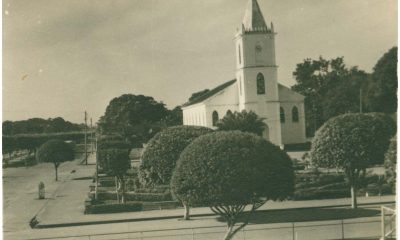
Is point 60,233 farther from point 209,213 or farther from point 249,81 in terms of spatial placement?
point 249,81

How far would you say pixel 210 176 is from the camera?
16.0 metres

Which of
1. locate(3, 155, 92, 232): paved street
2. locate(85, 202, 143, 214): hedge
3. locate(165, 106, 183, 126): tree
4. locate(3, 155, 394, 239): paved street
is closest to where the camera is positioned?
locate(3, 155, 394, 239): paved street

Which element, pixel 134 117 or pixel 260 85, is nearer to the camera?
pixel 260 85

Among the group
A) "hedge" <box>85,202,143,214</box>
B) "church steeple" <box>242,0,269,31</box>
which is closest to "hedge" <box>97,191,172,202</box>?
"hedge" <box>85,202,143,214</box>

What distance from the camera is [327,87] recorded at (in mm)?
65438

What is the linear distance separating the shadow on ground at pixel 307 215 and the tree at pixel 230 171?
6023 millimetres

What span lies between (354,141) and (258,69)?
109 ft

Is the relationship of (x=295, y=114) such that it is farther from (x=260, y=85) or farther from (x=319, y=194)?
(x=319, y=194)

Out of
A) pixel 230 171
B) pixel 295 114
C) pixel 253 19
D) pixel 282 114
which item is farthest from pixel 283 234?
pixel 295 114

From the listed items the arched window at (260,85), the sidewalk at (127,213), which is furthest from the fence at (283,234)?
the arched window at (260,85)

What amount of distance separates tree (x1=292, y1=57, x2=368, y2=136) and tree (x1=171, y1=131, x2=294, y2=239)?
128ft

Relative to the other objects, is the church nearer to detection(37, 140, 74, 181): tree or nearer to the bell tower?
the bell tower

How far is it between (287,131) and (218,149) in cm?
4164

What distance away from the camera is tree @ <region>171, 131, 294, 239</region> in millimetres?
15891
